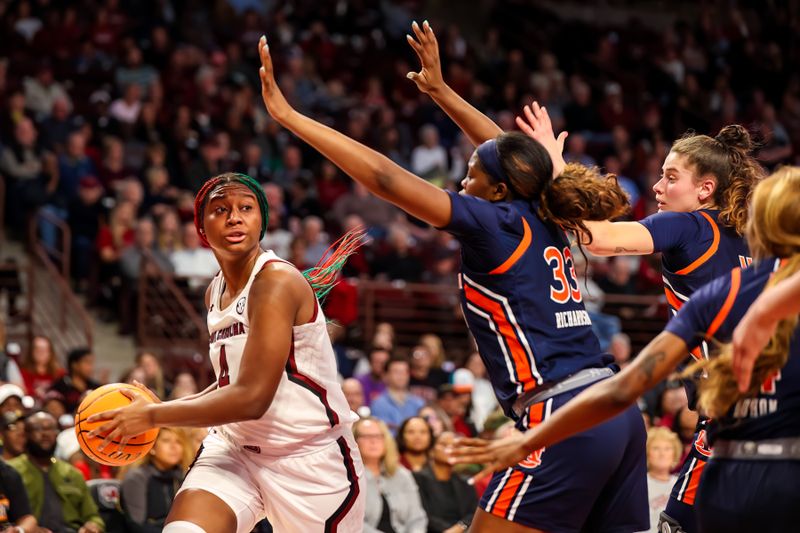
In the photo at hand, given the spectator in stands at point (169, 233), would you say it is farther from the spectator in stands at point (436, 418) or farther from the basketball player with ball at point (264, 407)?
the basketball player with ball at point (264, 407)

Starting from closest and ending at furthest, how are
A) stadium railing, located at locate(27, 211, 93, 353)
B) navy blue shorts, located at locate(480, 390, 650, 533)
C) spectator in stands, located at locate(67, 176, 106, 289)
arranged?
1. navy blue shorts, located at locate(480, 390, 650, 533)
2. stadium railing, located at locate(27, 211, 93, 353)
3. spectator in stands, located at locate(67, 176, 106, 289)

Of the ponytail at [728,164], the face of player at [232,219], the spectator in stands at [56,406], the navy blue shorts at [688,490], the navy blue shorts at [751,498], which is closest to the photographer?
the navy blue shorts at [751,498]

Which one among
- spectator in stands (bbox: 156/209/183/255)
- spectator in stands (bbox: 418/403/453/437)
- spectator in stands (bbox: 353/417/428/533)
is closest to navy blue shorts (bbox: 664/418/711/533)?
spectator in stands (bbox: 353/417/428/533)

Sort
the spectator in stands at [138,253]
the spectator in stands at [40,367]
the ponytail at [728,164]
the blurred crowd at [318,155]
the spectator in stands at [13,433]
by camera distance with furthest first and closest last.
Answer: the spectator in stands at [138,253] → the spectator in stands at [40,367] → the blurred crowd at [318,155] → the spectator in stands at [13,433] → the ponytail at [728,164]

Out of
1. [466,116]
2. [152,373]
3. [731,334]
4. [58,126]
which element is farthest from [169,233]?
[731,334]

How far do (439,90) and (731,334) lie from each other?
203cm

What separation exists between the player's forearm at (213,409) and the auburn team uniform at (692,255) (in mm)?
1738

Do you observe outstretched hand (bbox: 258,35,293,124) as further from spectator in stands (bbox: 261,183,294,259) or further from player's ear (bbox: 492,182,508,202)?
spectator in stands (bbox: 261,183,294,259)

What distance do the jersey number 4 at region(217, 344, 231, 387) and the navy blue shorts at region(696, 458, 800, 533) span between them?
77.3 inches

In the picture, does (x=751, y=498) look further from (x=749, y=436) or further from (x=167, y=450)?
(x=167, y=450)

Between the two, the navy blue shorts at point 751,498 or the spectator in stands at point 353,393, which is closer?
the navy blue shorts at point 751,498

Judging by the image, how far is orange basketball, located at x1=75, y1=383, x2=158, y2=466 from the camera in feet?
14.8

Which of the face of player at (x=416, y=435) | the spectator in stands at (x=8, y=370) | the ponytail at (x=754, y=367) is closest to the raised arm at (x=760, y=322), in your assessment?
the ponytail at (x=754, y=367)

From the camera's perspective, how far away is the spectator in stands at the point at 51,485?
7.91 metres
